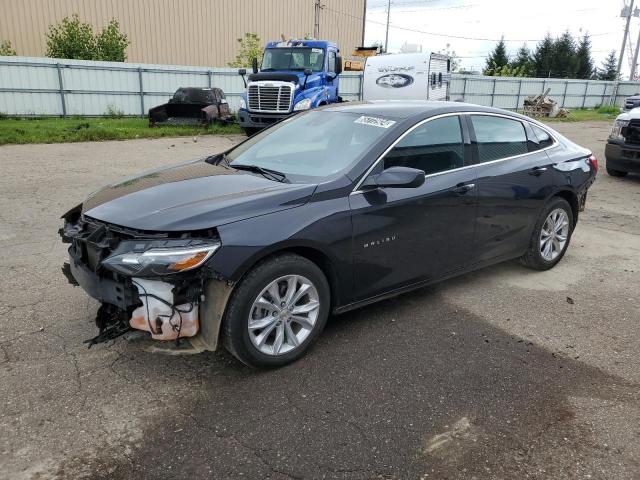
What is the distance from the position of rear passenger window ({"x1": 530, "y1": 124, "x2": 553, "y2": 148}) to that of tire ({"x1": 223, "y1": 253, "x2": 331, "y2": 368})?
2872 mm

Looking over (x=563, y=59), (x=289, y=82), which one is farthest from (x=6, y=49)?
(x=563, y=59)

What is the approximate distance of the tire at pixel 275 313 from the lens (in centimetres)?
315

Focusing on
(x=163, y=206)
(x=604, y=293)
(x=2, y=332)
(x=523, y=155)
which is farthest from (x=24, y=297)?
(x=604, y=293)

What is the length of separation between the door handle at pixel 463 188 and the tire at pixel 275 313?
1.38m

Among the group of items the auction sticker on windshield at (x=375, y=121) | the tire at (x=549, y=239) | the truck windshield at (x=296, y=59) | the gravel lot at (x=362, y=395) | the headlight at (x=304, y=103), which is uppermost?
the truck windshield at (x=296, y=59)

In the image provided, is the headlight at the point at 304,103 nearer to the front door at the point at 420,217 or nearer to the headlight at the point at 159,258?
the front door at the point at 420,217

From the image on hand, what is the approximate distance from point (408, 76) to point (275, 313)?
730 inches

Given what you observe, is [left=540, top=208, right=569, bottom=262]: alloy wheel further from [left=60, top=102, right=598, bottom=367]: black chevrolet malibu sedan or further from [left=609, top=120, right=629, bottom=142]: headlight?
[left=609, top=120, right=629, bottom=142]: headlight

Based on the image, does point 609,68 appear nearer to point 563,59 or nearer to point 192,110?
point 563,59

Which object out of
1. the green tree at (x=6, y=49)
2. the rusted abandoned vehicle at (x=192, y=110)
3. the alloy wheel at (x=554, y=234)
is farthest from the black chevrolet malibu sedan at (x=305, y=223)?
the green tree at (x=6, y=49)

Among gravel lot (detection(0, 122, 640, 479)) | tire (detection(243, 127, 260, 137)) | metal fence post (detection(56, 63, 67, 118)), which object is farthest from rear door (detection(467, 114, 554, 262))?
metal fence post (detection(56, 63, 67, 118))

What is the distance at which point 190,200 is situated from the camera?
11.0 ft

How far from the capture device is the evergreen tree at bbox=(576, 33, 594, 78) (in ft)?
193

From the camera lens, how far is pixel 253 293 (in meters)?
3.16
